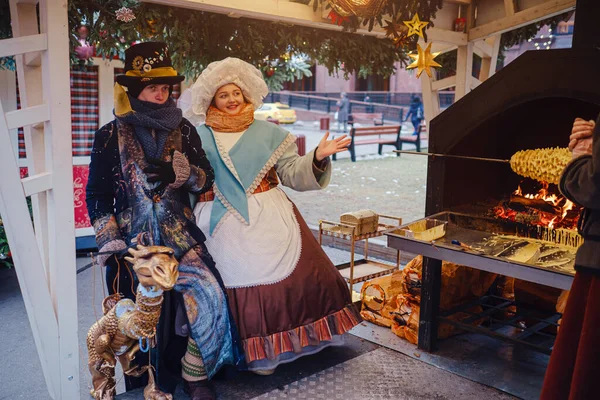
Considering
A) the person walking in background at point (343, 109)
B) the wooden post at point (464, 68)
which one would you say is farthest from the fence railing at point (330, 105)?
the wooden post at point (464, 68)

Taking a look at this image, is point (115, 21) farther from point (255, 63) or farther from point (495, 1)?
point (495, 1)

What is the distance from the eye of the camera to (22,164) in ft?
22.8

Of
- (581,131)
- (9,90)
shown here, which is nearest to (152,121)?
(581,131)

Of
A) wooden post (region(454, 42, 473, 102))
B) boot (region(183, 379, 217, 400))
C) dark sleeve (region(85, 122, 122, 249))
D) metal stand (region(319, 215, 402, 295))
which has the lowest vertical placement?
boot (region(183, 379, 217, 400))

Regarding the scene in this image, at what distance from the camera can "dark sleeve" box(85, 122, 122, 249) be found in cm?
330

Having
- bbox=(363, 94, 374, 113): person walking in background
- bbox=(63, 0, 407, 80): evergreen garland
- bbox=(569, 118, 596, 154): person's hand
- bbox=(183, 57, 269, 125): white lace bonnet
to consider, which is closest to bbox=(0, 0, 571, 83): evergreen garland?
bbox=(63, 0, 407, 80): evergreen garland

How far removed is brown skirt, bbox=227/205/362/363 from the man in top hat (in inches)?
6.3

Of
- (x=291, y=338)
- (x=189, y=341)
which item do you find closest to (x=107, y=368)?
(x=189, y=341)

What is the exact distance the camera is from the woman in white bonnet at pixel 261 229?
3.60 meters

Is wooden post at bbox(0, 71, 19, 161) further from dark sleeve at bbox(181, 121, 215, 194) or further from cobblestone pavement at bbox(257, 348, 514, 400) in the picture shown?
cobblestone pavement at bbox(257, 348, 514, 400)

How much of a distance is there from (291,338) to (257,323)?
0.24 metres

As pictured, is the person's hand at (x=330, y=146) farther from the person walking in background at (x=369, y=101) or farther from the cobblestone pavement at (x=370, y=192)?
the person walking in background at (x=369, y=101)

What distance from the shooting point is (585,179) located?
211 cm

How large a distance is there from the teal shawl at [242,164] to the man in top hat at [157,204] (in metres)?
0.36
